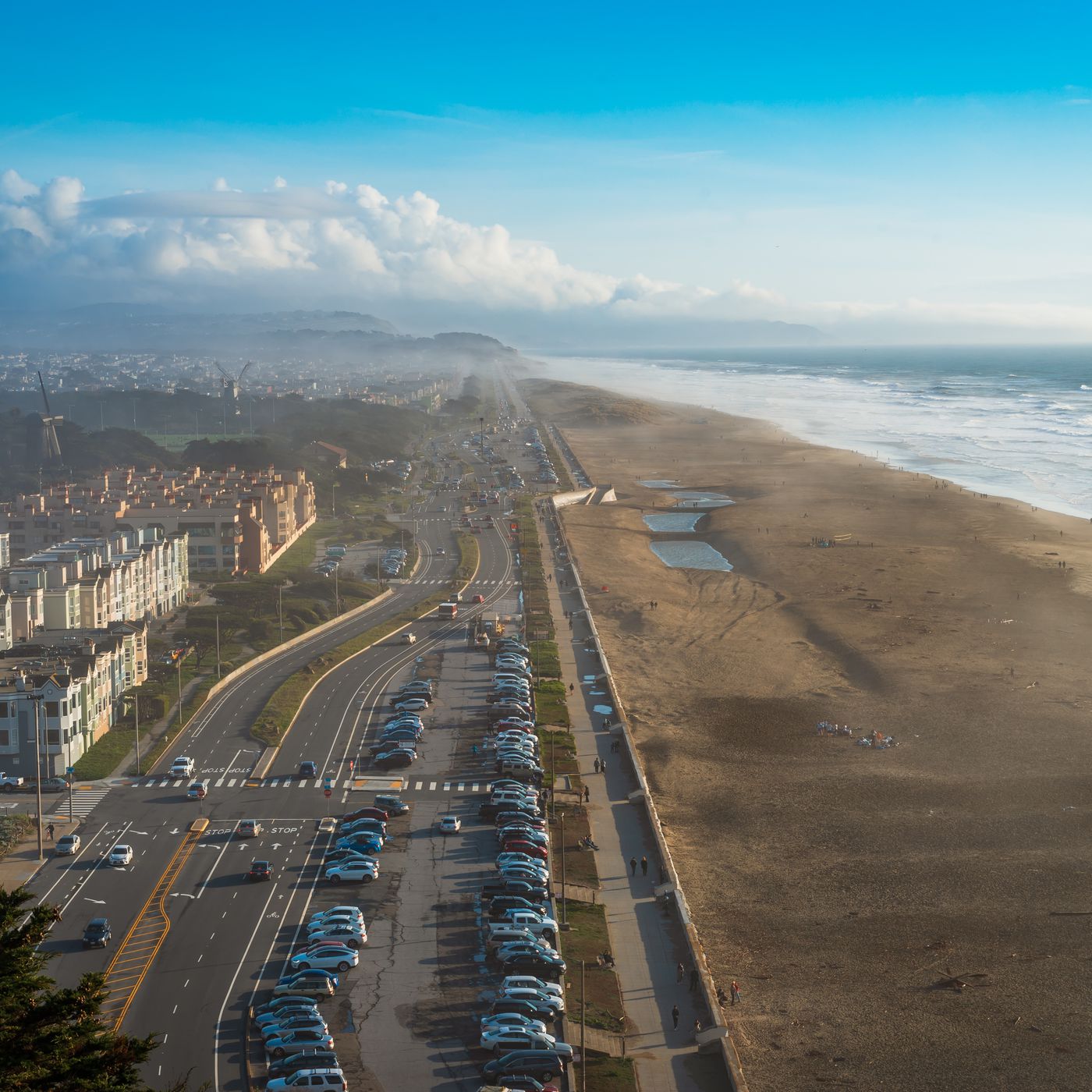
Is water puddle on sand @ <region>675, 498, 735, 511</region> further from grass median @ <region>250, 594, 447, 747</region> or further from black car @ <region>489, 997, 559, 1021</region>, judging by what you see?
black car @ <region>489, 997, 559, 1021</region>

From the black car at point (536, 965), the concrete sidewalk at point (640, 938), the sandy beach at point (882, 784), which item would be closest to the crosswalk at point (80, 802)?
the concrete sidewalk at point (640, 938)

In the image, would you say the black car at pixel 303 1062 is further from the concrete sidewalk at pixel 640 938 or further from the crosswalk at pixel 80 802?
the crosswalk at pixel 80 802

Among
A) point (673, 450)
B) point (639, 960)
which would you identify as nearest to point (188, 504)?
point (639, 960)

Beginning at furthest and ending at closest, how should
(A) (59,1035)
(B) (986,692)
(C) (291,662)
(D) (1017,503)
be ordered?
(D) (1017,503), (C) (291,662), (B) (986,692), (A) (59,1035)

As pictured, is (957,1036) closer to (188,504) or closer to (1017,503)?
(188,504)

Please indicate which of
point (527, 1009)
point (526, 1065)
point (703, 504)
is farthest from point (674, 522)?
point (526, 1065)

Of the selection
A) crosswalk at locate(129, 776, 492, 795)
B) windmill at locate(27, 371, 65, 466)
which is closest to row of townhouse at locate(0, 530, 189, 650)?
crosswalk at locate(129, 776, 492, 795)
